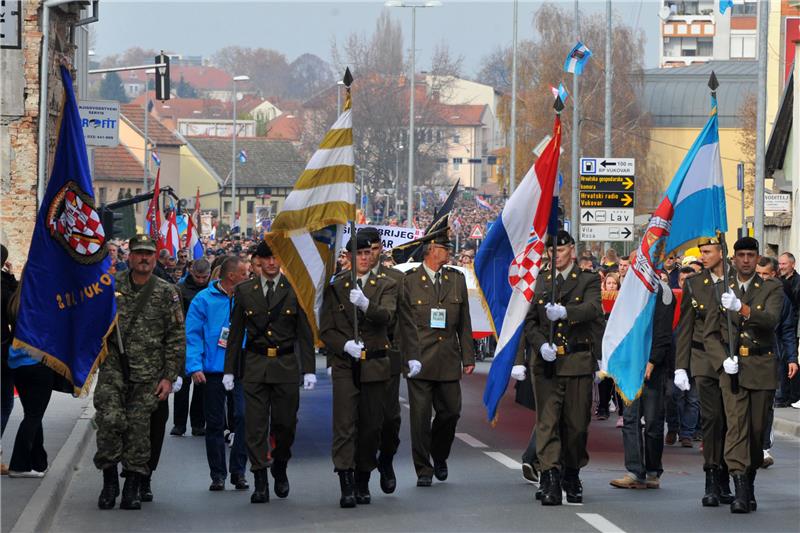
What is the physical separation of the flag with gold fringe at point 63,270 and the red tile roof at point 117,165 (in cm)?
8140

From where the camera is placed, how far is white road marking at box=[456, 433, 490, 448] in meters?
15.8

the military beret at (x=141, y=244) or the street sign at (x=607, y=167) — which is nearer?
the military beret at (x=141, y=244)

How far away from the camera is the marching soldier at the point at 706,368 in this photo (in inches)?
468

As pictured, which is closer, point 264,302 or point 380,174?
point 264,302

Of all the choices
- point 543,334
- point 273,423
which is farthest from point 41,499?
point 543,334

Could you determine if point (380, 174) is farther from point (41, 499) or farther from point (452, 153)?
point (41, 499)

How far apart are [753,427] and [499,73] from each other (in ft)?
566

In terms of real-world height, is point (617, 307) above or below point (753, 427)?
above

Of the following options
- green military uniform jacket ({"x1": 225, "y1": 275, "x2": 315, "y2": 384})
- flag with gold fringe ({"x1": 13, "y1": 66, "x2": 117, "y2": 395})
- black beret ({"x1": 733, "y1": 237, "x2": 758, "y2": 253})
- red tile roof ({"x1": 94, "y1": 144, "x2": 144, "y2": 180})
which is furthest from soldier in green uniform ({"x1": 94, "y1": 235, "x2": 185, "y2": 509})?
red tile roof ({"x1": 94, "y1": 144, "x2": 144, "y2": 180})

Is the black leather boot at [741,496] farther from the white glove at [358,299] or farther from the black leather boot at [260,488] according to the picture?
the black leather boot at [260,488]

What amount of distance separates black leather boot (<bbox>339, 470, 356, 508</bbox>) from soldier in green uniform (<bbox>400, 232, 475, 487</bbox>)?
1.17 metres

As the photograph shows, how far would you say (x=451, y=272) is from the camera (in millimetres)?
13453

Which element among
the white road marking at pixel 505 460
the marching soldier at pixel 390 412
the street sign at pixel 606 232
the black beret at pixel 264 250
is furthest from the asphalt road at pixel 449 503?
the street sign at pixel 606 232

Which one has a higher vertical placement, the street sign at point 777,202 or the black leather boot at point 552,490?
the street sign at point 777,202
